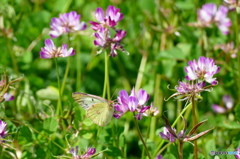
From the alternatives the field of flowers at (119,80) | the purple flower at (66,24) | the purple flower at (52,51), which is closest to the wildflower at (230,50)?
the field of flowers at (119,80)

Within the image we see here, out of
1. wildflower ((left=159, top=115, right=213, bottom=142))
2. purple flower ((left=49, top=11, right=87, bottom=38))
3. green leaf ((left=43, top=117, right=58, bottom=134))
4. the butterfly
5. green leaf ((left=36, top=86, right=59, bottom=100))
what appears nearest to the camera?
wildflower ((left=159, top=115, right=213, bottom=142))

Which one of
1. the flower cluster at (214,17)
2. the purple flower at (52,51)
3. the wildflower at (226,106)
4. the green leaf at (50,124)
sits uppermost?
the flower cluster at (214,17)

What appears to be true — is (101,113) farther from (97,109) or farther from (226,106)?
(226,106)

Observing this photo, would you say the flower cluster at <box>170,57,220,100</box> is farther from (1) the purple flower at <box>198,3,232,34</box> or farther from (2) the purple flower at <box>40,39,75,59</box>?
(1) the purple flower at <box>198,3,232,34</box>

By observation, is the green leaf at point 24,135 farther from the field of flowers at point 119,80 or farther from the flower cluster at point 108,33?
the flower cluster at point 108,33

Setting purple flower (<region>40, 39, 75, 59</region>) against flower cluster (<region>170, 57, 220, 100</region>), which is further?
purple flower (<region>40, 39, 75, 59</region>)

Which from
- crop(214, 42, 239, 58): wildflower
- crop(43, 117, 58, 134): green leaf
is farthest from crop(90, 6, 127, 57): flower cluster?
crop(214, 42, 239, 58): wildflower

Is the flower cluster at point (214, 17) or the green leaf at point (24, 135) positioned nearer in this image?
the green leaf at point (24, 135)

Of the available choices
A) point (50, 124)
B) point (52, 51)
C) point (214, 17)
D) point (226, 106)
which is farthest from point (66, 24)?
point (226, 106)
